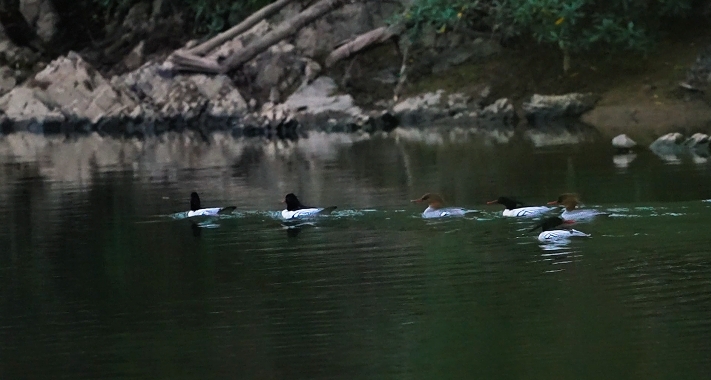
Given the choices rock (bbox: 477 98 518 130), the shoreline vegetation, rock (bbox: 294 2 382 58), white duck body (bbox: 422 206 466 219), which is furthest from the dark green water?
rock (bbox: 294 2 382 58)

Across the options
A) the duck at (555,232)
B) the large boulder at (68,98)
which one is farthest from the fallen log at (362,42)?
the duck at (555,232)

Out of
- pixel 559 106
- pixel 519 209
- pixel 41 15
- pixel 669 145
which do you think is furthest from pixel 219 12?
pixel 519 209

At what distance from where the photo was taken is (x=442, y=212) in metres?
16.7

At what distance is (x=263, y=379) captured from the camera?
348 inches

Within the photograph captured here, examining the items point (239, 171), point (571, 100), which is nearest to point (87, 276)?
point (239, 171)

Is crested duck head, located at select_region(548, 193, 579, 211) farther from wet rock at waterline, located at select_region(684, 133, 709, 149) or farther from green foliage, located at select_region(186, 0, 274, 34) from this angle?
green foliage, located at select_region(186, 0, 274, 34)

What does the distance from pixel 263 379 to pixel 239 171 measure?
16.9m

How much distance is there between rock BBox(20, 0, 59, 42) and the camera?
4947 centimetres

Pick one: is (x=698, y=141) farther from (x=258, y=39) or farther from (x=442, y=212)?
(x=258, y=39)

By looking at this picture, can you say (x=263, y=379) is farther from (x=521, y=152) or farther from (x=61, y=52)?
(x=61, y=52)

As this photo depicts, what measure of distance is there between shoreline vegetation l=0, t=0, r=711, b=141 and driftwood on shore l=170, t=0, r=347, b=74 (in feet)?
0.14

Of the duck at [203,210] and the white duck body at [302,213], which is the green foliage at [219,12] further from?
the white duck body at [302,213]

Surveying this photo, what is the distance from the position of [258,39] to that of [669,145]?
18367 mm

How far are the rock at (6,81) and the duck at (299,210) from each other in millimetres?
29604
